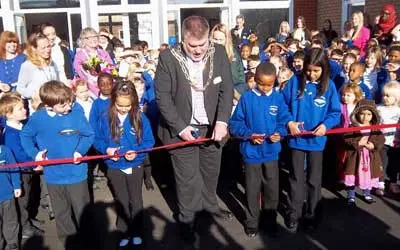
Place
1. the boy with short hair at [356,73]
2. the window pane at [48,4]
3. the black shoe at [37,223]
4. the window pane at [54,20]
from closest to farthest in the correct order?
the black shoe at [37,223], the boy with short hair at [356,73], the window pane at [48,4], the window pane at [54,20]

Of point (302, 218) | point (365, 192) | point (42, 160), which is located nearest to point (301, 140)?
point (302, 218)

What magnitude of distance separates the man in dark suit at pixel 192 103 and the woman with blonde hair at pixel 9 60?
3.10m

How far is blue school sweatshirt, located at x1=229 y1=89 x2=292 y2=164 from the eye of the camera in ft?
13.2

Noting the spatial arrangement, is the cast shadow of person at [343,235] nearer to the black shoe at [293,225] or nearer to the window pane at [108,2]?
the black shoe at [293,225]

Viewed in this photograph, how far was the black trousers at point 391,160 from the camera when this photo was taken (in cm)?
527

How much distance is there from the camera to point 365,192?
5094 millimetres

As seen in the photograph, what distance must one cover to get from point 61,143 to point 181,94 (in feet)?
3.76

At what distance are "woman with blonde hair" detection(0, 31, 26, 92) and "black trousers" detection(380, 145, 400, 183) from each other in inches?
198

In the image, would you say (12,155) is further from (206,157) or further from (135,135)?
(206,157)

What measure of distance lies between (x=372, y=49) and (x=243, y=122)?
3.36 m

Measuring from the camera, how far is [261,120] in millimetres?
4016

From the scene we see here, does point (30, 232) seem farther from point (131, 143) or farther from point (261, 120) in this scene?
point (261, 120)

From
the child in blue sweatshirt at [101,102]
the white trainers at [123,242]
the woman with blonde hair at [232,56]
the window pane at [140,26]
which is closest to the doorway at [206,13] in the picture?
the window pane at [140,26]

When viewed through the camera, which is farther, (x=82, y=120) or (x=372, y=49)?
(x=372, y=49)
